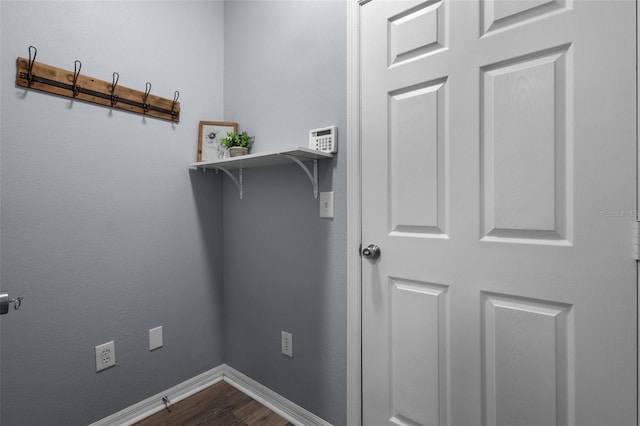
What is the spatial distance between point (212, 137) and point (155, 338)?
3.79 feet

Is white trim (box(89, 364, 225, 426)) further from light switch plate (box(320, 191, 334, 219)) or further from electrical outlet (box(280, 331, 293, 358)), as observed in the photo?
light switch plate (box(320, 191, 334, 219))

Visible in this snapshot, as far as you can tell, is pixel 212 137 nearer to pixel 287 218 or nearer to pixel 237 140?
pixel 237 140

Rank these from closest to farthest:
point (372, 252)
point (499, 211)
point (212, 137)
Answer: point (499, 211)
point (372, 252)
point (212, 137)

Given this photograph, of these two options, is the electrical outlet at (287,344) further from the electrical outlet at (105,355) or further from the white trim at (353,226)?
the electrical outlet at (105,355)

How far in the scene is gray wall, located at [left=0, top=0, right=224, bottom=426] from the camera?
51.7 inches

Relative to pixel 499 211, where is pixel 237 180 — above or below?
above

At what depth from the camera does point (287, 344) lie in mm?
1709

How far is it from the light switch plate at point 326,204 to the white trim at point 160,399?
4.13 feet

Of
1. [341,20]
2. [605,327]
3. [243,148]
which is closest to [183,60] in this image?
[243,148]

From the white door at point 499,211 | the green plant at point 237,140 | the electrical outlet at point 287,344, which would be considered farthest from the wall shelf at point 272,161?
the electrical outlet at point 287,344

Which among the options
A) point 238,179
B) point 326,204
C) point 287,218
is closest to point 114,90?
point 238,179

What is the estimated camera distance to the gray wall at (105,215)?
1.31 metres

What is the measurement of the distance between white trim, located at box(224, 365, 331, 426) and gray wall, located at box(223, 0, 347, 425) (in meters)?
0.03

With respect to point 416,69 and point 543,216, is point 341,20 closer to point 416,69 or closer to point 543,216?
point 416,69
